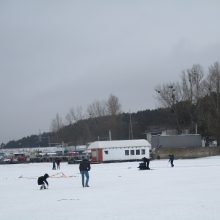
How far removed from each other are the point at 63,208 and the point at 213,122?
2742 inches

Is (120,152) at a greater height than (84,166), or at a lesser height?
greater

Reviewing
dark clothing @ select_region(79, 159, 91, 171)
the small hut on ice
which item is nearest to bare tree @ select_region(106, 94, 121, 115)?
the small hut on ice

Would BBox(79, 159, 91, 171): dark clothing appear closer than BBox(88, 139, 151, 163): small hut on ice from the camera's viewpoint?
Yes

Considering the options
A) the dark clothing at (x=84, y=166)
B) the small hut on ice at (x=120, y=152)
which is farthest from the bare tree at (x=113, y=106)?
the dark clothing at (x=84, y=166)

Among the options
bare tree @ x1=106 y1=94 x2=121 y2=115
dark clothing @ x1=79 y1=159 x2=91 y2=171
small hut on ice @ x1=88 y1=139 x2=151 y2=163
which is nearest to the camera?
dark clothing @ x1=79 y1=159 x2=91 y2=171

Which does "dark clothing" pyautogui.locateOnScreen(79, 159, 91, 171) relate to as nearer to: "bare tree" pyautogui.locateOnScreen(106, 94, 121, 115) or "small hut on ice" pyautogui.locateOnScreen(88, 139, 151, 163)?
"small hut on ice" pyautogui.locateOnScreen(88, 139, 151, 163)

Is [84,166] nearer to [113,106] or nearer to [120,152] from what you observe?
[120,152]

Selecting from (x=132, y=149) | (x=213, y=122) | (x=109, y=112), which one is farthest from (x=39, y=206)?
(x=109, y=112)

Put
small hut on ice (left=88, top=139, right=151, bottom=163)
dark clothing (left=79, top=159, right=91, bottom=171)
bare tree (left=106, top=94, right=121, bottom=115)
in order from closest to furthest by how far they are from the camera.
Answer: dark clothing (left=79, top=159, right=91, bottom=171), small hut on ice (left=88, top=139, right=151, bottom=163), bare tree (left=106, top=94, right=121, bottom=115)

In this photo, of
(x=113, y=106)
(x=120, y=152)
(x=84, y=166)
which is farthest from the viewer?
(x=113, y=106)

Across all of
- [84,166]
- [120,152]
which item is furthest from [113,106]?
[84,166]

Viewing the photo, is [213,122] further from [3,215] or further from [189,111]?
[3,215]

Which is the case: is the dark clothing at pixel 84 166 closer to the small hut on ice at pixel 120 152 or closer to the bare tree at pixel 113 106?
the small hut on ice at pixel 120 152

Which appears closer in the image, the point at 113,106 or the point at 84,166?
the point at 84,166
